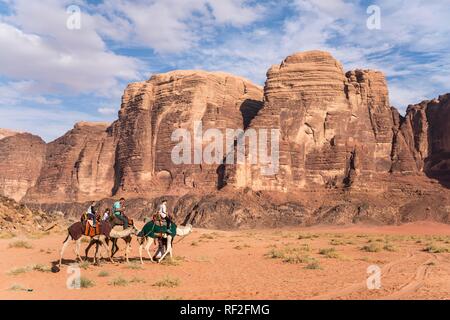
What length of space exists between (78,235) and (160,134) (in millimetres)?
76450

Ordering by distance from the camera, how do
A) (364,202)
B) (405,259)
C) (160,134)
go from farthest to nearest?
(160,134) < (364,202) < (405,259)

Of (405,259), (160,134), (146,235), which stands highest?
(160,134)

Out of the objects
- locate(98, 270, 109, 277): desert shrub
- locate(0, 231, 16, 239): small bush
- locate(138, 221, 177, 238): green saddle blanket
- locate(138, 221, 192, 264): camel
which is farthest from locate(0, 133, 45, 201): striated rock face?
locate(98, 270, 109, 277): desert shrub

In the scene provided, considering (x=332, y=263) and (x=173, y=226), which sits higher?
(x=173, y=226)

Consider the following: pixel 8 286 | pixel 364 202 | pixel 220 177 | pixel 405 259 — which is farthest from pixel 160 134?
pixel 8 286

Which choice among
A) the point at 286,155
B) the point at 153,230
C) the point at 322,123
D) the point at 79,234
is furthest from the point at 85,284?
the point at 322,123

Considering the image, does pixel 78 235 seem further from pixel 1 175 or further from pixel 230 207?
pixel 1 175

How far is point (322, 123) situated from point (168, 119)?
31.0 metres

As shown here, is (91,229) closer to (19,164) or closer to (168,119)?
(168,119)

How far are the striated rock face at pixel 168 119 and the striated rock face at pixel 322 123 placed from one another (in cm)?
1189

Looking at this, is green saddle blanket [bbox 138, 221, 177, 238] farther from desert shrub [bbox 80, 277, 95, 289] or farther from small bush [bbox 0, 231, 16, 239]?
small bush [bbox 0, 231, 16, 239]

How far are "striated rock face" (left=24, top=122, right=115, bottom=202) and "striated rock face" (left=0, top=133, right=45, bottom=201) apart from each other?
2.89 meters
